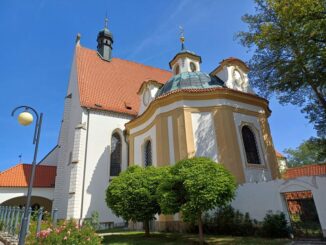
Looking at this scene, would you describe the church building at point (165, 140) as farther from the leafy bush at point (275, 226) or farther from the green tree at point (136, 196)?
the green tree at point (136, 196)

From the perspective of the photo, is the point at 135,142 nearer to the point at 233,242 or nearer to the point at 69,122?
the point at 69,122

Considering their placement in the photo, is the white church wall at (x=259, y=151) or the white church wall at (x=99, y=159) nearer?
the white church wall at (x=259, y=151)

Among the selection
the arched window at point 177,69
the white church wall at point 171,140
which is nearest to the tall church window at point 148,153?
the white church wall at point 171,140

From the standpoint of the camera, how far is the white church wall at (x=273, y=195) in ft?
30.6

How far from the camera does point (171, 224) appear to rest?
13180 mm

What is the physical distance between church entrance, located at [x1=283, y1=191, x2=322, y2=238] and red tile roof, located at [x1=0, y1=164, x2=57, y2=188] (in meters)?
18.4

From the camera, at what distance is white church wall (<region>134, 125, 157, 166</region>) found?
1594 cm

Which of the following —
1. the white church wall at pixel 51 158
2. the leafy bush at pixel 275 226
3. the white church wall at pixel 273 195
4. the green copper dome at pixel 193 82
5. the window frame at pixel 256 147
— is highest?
the green copper dome at pixel 193 82

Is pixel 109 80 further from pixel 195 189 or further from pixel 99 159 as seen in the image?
pixel 195 189

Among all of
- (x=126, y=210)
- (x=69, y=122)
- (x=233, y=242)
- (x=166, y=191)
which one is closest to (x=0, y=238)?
(x=126, y=210)

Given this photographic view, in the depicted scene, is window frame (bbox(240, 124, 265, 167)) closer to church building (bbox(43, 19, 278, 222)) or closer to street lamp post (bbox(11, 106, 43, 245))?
church building (bbox(43, 19, 278, 222))

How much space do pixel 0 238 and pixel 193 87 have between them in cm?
1229

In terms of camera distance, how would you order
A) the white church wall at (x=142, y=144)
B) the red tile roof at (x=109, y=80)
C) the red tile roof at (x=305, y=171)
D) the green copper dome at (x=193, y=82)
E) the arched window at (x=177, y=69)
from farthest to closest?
1. the red tile roof at (x=305, y=171)
2. the red tile roof at (x=109, y=80)
3. the arched window at (x=177, y=69)
4. the green copper dome at (x=193, y=82)
5. the white church wall at (x=142, y=144)

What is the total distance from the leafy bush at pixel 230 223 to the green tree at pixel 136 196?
8.81 feet
